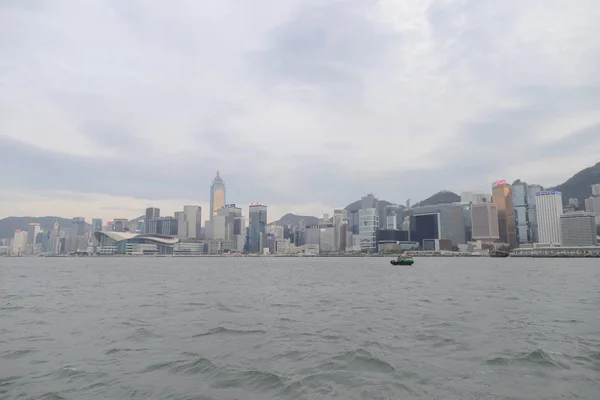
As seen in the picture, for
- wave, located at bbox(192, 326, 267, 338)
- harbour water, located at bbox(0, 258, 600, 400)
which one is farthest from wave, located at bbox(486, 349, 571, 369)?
wave, located at bbox(192, 326, 267, 338)

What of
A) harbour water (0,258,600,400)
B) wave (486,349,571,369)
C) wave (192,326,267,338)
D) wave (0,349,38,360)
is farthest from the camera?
wave (192,326,267,338)

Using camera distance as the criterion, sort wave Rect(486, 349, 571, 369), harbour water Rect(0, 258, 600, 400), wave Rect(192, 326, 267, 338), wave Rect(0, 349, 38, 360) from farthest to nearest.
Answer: wave Rect(192, 326, 267, 338)
wave Rect(0, 349, 38, 360)
wave Rect(486, 349, 571, 369)
harbour water Rect(0, 258, 600, 400)

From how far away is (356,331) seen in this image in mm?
21672

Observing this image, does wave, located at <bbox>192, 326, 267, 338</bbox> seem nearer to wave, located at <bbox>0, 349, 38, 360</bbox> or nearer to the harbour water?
the harbour water

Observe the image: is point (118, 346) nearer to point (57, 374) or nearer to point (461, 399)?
point (57, 374)

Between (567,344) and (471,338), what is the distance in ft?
12.9

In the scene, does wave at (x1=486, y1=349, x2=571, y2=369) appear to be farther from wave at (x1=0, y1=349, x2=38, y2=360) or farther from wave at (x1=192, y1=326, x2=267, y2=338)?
wave at (x1=0, y1=349, x2=38, y2=360)

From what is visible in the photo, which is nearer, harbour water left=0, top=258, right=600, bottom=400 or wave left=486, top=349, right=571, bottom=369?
harbour water left=0, top=258, right=600, bottom=400

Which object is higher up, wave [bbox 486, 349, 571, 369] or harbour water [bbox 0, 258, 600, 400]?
wave [bbox 486, 349, 571, 369]

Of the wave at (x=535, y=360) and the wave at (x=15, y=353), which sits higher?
the wave at (x=535, y=360)

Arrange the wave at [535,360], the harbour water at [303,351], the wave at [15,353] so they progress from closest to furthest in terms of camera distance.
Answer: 1. the harbour water at [303,351]
2. the wave at [535,360]
3. the wave at [15,353]

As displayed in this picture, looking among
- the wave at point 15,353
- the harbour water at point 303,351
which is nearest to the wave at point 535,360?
the harbour water at point 303,351

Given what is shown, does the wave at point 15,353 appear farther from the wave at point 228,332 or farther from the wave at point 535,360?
the wave at point 535,360

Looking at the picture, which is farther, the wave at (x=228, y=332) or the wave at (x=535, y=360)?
the wave at (x=228, y=332)
